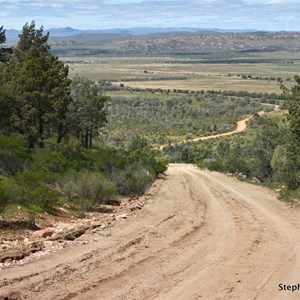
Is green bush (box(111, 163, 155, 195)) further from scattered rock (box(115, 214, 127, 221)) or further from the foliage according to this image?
the foliage

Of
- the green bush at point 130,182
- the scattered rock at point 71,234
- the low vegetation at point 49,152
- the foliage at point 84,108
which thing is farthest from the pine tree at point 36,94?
the scattered rock at point 71,234

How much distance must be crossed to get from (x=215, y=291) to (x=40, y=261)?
10.3ft

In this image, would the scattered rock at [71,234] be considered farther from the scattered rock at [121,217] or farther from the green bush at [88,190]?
the green bush at [88,190]

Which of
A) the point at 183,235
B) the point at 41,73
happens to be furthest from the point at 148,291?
the point at 41,73

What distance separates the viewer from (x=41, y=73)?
26141mm

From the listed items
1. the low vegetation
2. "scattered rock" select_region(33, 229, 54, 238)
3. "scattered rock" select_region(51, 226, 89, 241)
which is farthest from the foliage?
"scattered rock" select_region(33, 229, 54, 238)

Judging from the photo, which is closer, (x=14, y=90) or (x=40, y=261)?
(x=40, y=261)

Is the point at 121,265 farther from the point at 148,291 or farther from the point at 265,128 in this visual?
the point at 265,128

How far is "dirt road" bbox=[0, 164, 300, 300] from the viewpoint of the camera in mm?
8219

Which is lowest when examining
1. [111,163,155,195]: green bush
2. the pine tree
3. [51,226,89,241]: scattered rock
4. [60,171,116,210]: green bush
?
[111,163,155,195]: green bush

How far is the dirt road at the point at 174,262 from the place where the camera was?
8219 mm

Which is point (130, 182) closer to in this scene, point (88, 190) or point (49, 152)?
point (49, 152)

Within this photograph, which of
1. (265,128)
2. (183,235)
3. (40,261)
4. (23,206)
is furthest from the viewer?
(265,128)

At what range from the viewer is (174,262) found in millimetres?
9852
